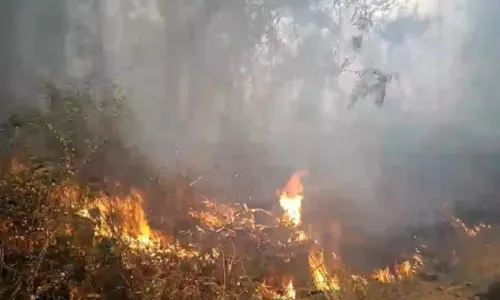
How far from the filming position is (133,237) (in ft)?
8.56

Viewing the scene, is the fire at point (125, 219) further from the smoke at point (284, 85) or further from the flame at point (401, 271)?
the flame at point (401, 271)

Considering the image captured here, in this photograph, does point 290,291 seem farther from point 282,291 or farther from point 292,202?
point 292,202

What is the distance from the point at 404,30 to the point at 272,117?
2.11 ft

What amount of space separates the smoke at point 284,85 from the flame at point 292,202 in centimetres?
4

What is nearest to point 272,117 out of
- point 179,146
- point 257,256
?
point 179,146

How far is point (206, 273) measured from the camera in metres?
2.58

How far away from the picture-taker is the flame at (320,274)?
258 cm

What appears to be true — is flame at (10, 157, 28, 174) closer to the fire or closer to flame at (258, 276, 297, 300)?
the fire

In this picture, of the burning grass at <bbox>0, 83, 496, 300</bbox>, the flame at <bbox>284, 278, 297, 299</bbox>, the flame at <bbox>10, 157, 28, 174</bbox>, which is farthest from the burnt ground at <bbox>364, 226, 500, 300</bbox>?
the flame at <bbox>10, 157, 28, 174</bbox>

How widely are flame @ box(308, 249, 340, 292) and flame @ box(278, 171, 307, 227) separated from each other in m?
0.14

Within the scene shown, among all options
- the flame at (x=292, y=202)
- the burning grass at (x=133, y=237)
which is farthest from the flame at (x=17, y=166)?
the flame at (x=292, y=202)

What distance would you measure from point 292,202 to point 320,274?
0.99 ft

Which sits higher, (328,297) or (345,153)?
(345,153)

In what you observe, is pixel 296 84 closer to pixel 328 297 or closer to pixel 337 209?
pixel 337 209
